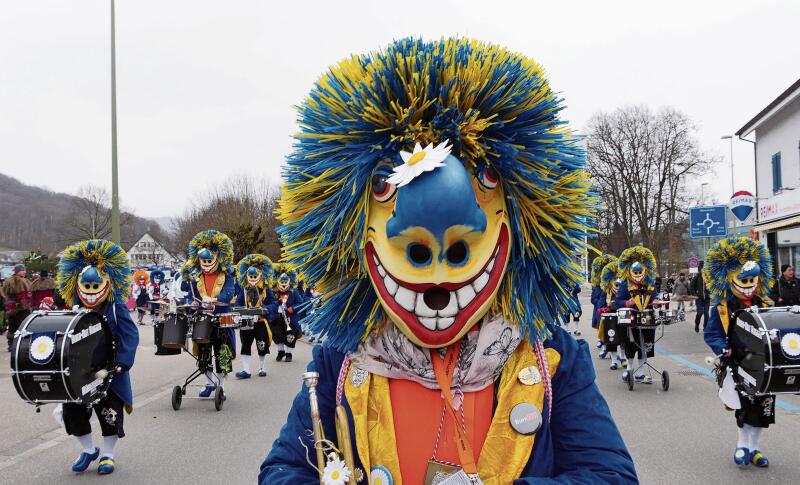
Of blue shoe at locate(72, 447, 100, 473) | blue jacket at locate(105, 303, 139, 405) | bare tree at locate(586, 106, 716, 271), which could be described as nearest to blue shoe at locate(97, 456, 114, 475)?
blue shoe at locate(72, 447, 100, 473)

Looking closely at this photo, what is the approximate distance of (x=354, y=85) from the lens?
184 centimetres

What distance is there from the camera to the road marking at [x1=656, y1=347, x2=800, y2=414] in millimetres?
7700

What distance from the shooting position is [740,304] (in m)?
6.25

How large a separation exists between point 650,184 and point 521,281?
133 feet

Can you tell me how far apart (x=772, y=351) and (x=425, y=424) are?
4002mm

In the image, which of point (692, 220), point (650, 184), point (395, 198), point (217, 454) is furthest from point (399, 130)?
point (650, 184)

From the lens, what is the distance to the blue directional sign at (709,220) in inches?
685

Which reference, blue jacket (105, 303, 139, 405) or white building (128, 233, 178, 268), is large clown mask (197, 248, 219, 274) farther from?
white building (128, 233, 178, 268)

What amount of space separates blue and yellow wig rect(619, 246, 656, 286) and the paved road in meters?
1.62

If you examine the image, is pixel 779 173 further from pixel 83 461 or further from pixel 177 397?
pixel 83 461

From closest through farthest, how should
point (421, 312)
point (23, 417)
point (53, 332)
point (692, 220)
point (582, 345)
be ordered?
1. point (421, 312)
2. point (582, 345)
3. point (53, 332)
4. point (23, 417)
5. point (692, 220)

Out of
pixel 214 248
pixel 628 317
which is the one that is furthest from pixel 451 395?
pixel 628 317

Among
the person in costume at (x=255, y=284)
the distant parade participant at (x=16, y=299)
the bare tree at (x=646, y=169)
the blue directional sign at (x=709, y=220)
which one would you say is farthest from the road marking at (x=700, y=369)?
the bare tree at (x=646, y=169)

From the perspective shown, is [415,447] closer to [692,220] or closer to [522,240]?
[522,240]
